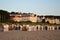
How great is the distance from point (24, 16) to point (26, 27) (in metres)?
45.0

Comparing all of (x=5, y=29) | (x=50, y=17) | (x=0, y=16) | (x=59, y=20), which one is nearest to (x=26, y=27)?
(x=5, y=29)

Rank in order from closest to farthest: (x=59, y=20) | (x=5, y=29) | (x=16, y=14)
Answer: (x=5, y=29)
(x=59, y=20)
(x=16, y=14)

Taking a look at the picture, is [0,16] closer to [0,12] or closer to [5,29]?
[0,12]

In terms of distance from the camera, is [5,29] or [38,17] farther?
[38,17]

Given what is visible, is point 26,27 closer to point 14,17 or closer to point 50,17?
point 14,17

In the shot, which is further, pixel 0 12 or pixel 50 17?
pixel 50 17

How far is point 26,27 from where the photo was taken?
59.0 feet

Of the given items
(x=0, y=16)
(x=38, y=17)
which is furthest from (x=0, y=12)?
(x=38, y=17)

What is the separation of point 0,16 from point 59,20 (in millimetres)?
19664

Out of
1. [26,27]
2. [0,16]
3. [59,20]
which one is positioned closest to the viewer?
[26,27]

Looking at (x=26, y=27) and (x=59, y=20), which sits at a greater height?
(x=26, y=27)

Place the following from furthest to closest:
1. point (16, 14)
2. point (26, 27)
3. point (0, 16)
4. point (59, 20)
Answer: point (16, 14) < point (59, 20) < point (0, 16) < point (26, 27)

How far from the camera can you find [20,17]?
6138 cm

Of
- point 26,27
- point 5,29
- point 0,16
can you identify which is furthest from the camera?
point 0,16
